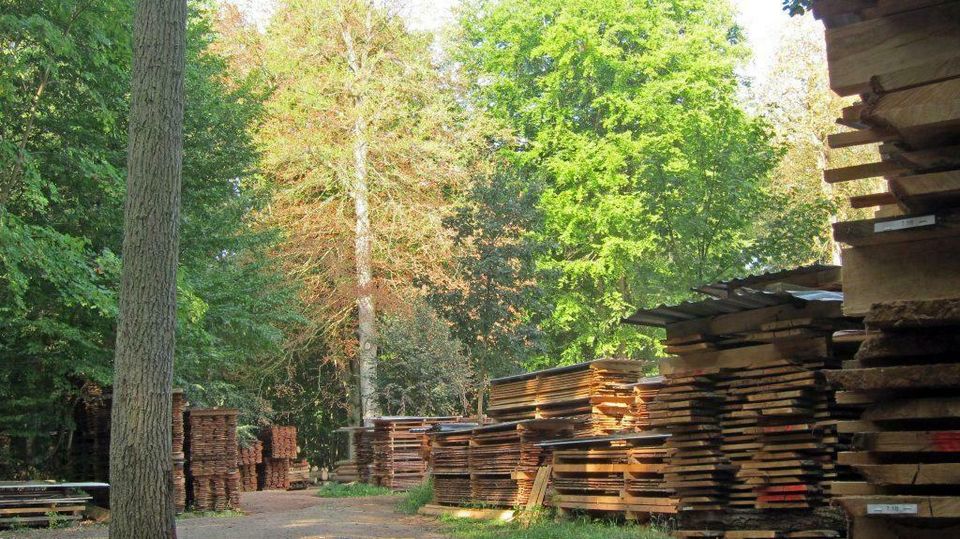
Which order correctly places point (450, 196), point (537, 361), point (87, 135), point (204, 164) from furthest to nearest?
point (450, 196) → point (537, 361) → point (204, 164) → point (87, 135)

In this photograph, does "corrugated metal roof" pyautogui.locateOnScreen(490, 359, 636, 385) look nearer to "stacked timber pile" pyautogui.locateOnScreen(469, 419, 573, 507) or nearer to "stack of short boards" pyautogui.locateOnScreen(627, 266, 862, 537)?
"stacked timber pile" pyautogui.locateOnScreen(469, 419, 573, 507)

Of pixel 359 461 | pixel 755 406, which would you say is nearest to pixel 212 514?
pixel 359 461

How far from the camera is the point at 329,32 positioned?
35.4m

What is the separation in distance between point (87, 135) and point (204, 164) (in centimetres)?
326

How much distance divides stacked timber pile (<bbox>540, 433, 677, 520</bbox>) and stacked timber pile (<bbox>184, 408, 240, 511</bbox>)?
881 cm

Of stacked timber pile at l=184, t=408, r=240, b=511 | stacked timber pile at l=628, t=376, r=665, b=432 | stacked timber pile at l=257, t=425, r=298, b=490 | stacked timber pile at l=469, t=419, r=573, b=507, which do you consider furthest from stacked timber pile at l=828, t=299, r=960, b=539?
stacked timber pile at l=257, t=425, r=298, b=490

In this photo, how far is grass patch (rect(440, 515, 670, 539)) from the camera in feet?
43.7

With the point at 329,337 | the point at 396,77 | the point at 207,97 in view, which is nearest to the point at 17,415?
the point at 207,97

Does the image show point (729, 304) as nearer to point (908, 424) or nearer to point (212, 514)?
point (908, 424)

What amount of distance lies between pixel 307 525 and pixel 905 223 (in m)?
14.5

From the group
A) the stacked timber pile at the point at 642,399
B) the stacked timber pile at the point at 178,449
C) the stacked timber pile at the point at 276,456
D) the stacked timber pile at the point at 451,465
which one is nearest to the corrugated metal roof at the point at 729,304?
the stacked timber pile at the point at 642,399

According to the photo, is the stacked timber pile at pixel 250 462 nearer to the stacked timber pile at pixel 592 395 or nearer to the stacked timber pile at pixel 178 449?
the stacked timber pile at pixel 178 449

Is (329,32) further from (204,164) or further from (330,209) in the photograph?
(204,164)

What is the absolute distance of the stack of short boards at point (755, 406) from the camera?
10.9 meters
